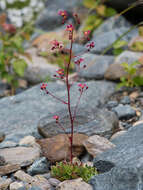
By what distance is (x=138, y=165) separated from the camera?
1716 mm

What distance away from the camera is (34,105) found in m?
3.74

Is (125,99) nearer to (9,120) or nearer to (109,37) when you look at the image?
(9,120)

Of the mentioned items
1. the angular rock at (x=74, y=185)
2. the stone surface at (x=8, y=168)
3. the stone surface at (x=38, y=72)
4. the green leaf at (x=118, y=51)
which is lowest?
the stone surface at (x=8, y=168)

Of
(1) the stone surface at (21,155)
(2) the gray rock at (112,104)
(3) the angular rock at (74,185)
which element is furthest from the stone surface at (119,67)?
(3) the angular rock at (74,185)

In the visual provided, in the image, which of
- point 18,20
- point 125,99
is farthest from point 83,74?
Result: point 18,20

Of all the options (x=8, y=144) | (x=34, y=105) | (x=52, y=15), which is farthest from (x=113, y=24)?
(x=8, y=144)

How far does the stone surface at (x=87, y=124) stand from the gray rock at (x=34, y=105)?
0.36m

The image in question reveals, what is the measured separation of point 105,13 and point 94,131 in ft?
13.9

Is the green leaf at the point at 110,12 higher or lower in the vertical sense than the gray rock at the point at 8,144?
higher

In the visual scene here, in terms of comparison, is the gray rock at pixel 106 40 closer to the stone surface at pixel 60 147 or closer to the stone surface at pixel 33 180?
the stone surface at pixel 60 147

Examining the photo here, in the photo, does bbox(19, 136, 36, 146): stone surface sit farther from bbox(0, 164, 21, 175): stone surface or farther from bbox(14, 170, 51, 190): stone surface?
bbox(14, 170, 51, 190): stone surface

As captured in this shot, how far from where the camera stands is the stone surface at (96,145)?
7.74 ft

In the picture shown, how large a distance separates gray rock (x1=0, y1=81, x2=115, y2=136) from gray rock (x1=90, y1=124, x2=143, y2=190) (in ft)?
3.84

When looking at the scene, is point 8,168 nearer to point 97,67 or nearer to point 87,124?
point 87,124
